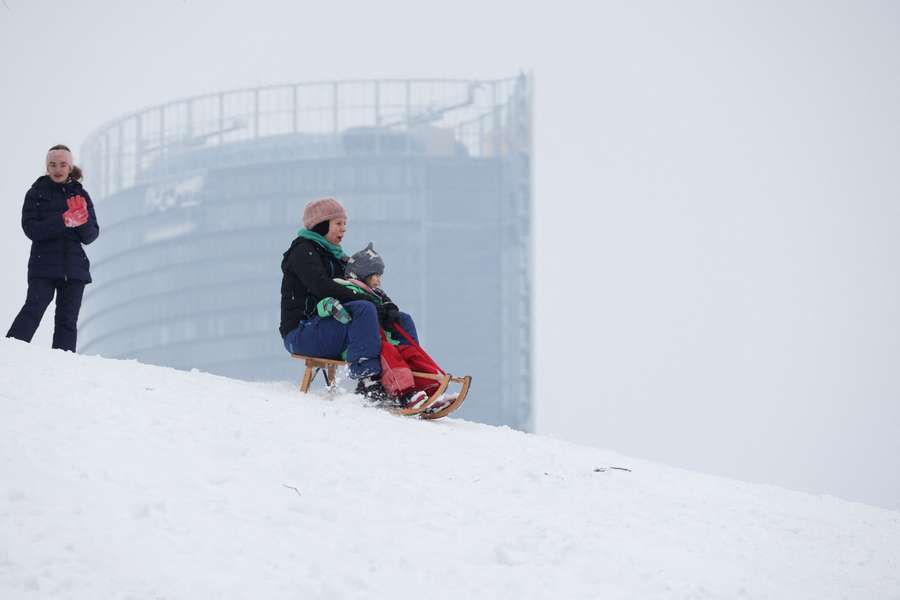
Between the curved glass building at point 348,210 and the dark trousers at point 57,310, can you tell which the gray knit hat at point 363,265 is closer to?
the dark trousers at point 57,310

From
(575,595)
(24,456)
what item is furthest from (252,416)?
(575,595)

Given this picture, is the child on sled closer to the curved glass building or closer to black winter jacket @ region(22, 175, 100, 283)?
black winter jacket @ region(22, 175, 100, 283)

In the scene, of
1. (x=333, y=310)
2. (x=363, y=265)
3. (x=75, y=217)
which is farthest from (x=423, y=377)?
(x=75, y=217)

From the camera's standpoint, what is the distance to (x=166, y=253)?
528 ft

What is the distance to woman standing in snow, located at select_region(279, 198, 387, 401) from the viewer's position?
9430 millimetres

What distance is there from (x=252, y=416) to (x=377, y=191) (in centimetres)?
14735

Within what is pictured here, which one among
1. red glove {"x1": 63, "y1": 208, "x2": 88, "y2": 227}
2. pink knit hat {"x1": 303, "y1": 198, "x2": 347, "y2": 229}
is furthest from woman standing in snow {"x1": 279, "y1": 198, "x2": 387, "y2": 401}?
red glove {"x1": 63, "y1": 208, "x2": 88, "y2": 227}

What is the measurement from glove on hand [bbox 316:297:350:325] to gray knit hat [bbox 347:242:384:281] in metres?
0.52

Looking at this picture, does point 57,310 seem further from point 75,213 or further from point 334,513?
point 334,513

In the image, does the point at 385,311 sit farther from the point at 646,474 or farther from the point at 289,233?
the point at 289,233

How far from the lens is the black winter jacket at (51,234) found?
9.96 metres

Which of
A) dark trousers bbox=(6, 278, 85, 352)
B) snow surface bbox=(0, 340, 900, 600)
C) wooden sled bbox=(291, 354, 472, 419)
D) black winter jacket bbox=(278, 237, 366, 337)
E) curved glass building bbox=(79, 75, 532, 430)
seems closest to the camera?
snow surface bbox=(0, 340, 900, 600)

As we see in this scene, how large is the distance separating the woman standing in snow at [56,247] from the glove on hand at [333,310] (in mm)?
2015

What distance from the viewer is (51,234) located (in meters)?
9.97
